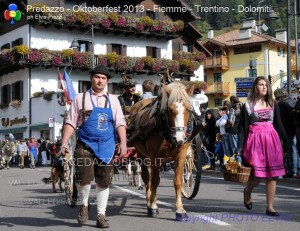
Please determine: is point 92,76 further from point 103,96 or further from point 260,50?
point 260,50

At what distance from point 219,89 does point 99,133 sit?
66983 mm

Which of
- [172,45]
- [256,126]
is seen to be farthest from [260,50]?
[256,126]

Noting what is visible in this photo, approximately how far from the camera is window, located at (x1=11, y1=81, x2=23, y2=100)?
144ft

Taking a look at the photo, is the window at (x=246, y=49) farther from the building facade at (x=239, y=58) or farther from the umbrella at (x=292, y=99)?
the umbrella at (x=292, y=99)

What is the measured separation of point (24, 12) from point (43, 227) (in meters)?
37.1

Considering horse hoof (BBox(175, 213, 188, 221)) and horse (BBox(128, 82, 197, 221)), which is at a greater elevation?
horse (BBox(128, 82, 197, 221))

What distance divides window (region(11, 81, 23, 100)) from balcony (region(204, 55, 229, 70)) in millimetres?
34507

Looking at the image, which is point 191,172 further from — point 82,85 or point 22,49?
point 82,85

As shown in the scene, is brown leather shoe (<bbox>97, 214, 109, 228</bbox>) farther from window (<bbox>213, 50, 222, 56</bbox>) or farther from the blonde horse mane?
window (<bbox>213, 50, 222, 56</bbox>)

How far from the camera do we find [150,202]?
8.38 m

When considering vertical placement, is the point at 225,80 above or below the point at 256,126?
above

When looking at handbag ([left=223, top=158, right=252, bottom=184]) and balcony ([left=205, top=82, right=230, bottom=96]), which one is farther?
balcony ([left=205, top=82, right=230, bottom=96])

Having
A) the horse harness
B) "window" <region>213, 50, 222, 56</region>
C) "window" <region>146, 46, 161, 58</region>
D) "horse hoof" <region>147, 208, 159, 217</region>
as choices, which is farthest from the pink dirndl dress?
"window" <region>213, 50, 222, 56</region>

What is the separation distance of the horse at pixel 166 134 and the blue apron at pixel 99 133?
0.79m
